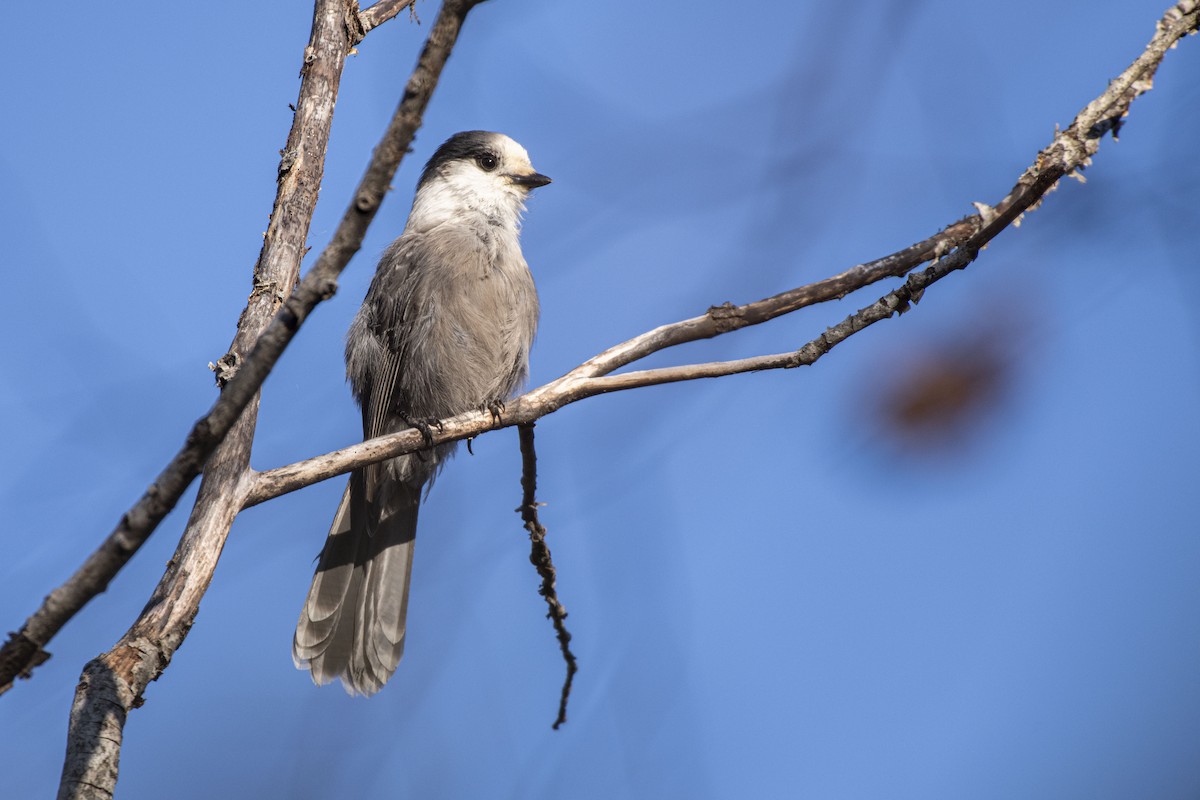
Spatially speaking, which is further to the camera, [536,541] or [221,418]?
[536,541]

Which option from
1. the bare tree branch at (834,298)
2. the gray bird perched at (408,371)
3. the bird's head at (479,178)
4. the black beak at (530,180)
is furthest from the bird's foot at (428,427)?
the black beak at (530,180)

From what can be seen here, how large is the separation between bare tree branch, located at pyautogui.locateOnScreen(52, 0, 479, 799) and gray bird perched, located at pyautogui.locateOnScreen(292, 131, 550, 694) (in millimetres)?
1162

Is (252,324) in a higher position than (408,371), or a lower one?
lower

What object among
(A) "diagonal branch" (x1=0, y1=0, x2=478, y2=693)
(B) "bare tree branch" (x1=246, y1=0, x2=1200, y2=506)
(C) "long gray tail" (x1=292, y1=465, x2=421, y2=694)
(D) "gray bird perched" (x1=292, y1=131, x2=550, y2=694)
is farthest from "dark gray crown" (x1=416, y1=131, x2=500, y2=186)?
(A) "diagonal branch" (x1=0, y1=0, x2=478, y2=693)

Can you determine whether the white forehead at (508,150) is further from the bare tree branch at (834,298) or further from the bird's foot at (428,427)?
the bare tree branch at (834,298)

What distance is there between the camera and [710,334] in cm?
265

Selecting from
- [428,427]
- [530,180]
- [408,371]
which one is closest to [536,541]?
[428,427]

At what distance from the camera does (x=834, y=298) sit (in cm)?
262

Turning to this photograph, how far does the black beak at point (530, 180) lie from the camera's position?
4723 mm

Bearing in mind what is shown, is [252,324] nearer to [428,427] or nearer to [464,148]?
[428,427]

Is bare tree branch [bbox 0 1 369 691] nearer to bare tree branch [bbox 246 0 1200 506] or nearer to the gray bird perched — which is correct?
bare tree branch [bbox 246 0 1200 506]

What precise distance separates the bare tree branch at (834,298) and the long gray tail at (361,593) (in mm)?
1173

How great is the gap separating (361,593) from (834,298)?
207cm

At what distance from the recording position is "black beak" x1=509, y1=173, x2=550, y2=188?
186 inches
